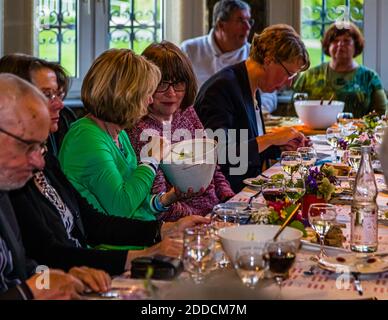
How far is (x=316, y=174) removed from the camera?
7.61 feet

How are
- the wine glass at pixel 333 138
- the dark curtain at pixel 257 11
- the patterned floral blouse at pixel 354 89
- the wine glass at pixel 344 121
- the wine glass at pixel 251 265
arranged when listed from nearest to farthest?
the wine glass at pixel 251 265, the wine glass at pixel 333 138, the wine glass at pixel 344 121, the patterned floral blouse at pixel 354 89, the dark curtain at pixel 257 11

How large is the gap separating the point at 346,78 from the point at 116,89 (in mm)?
3388

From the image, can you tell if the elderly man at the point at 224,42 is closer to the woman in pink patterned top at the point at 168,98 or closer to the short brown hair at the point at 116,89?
the woman in pink patterned top at the point at 168,98

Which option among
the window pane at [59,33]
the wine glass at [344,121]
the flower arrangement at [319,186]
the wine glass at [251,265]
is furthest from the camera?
the window pane at [59,33]

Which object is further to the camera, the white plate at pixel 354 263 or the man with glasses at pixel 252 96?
the man with glasses at pixel 252 96

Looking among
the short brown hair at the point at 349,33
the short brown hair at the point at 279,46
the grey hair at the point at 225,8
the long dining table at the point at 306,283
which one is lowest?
the long dining table at the point at 306,283

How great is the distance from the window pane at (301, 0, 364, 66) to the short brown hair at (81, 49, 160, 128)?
12.1ft

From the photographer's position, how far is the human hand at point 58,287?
4.99 feet

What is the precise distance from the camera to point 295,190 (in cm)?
228

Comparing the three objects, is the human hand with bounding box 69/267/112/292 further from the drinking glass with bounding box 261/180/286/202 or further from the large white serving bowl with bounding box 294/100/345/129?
the large white serving bowl with bounding box 294/100/345/129

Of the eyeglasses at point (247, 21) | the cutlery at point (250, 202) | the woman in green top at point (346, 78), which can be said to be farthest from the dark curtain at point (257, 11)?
the cutlery at point (250, 202)

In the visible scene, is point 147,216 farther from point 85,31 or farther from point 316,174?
point 85,31

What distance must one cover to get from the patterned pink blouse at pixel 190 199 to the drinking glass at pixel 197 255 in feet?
3.51

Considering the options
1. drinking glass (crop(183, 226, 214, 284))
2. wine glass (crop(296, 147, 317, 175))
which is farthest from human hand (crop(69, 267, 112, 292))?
wine glass (crop(296, 147, 317, 175))
